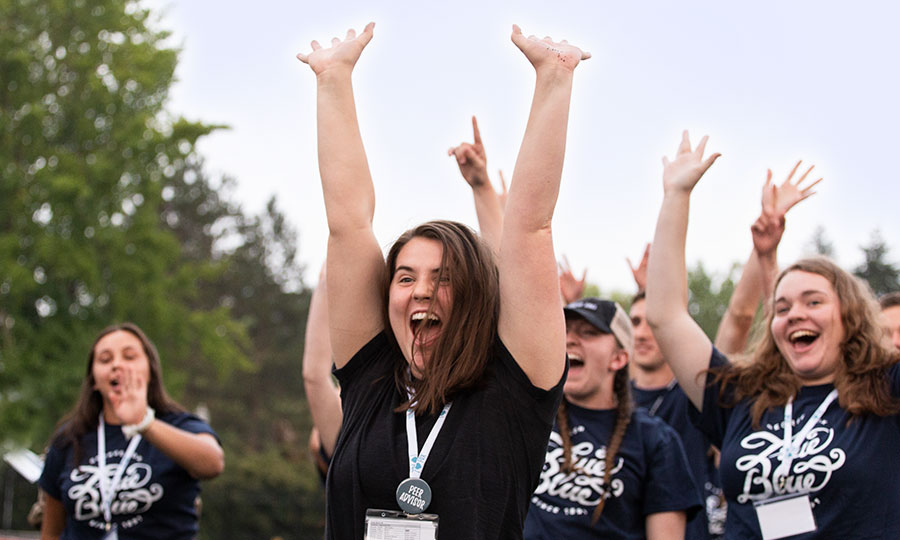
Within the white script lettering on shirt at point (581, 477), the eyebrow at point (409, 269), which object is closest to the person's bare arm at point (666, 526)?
the white script lettering on shirt at point (581, 477)

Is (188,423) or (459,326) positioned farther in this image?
(188,423)

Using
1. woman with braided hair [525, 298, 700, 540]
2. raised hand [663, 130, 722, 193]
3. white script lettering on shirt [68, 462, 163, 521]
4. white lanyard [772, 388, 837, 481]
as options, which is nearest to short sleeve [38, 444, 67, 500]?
white script lettering on shirt [68, 462, 163, 521]

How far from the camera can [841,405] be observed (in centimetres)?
368

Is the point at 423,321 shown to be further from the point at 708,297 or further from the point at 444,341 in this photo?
the point at 708,297

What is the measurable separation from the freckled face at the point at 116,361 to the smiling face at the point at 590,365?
2237 mm

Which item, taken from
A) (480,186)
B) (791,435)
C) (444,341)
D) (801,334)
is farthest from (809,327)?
(444,341)

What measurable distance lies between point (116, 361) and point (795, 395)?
3396 millimetres

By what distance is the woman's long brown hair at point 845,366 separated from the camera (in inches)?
144

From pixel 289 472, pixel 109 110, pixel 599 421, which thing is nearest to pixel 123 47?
pixel 109 110

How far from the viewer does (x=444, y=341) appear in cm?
261

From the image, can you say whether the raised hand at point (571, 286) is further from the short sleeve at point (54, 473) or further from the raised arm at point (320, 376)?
the short sleeve at point (54, 473)

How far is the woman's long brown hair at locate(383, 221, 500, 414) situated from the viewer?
257 centimetres

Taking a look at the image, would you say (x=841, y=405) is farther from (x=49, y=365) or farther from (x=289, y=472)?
(x=289, y=472)

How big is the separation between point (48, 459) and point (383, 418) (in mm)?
3053
